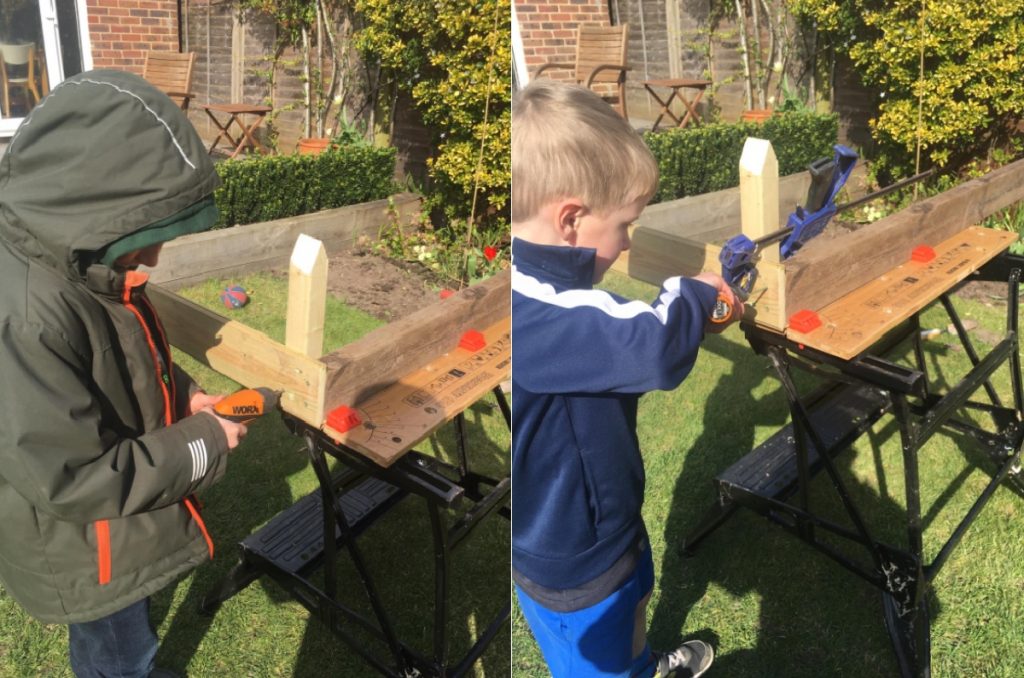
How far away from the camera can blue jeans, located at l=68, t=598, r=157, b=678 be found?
1433 mm

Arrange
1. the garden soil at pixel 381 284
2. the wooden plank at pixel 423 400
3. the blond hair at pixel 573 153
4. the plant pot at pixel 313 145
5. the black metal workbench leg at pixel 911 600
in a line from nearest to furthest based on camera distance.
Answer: the blond hair at pixel 573 153 → the wooden plank at pixel 423 400 → the black metal workbench leg at pixel 911 600 → the plant pot at pixel 313 145 → the garden soil at pixel 381 284

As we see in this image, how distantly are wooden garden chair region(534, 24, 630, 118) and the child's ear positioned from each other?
25cm

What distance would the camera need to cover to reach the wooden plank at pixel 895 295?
157 cm

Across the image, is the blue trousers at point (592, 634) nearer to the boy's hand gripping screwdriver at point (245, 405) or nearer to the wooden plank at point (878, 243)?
the boy's hand gripping screwdriver at point (245, 405)

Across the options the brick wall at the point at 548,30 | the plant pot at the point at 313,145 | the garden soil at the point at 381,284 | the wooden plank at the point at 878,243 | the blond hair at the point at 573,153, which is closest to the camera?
the blond hair at the point at 573,153

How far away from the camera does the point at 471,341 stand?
158 centimetres

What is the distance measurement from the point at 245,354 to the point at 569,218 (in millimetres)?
904

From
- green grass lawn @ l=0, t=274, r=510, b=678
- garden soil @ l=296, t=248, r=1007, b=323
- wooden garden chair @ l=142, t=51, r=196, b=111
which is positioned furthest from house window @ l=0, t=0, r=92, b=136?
garden soil @ l=296, t=248, r=1007, b=323

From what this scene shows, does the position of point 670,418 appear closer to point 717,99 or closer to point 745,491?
point 745,491

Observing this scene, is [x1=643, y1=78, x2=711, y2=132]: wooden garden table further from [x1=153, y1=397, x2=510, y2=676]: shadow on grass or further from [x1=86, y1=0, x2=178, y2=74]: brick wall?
[x1=86, y1=0, x2=178, y2=74]: brick wall

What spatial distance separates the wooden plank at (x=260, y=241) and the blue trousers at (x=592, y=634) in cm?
178

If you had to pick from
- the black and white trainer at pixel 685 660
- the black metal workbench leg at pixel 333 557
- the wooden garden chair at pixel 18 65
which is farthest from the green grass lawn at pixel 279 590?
the wooden garden chair at pixel 18 65

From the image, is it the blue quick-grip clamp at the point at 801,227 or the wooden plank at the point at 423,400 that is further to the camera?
the wooden plank at the point at 423,400

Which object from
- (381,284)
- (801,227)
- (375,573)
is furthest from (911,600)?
(381,284)
